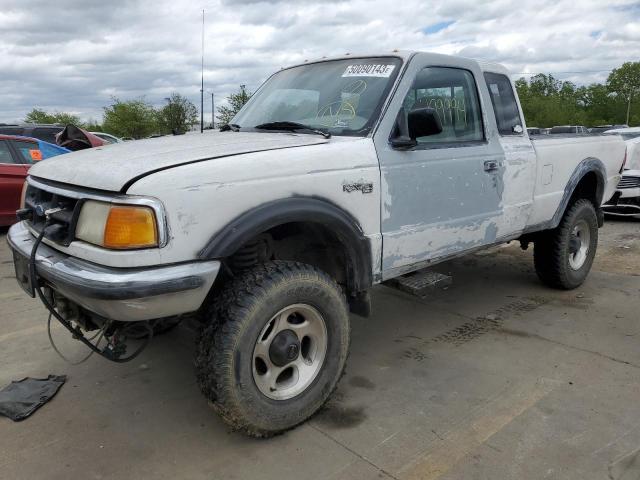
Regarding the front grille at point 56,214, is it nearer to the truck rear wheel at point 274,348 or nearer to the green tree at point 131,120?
the truck rear wheel at point 274,348

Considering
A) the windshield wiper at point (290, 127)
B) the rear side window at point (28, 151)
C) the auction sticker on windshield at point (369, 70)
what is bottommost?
the rear side window at point (28, 151)

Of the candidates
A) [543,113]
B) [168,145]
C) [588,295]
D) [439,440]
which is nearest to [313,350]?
[439,440]

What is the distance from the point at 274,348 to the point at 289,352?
0.27ft

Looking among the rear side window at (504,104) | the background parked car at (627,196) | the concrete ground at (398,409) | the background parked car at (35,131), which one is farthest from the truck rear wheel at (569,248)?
the background parked car at (35,131)

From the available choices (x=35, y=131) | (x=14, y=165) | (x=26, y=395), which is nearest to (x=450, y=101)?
(x=26, y=395)

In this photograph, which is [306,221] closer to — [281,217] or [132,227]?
[281,217]

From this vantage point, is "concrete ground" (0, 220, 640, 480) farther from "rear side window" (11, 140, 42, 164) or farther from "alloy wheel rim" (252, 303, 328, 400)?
"rear side window" (11, 140, 42, 164)

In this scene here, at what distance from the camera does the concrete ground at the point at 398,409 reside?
8.24 ft

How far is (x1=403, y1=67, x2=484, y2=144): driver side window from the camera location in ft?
11.2

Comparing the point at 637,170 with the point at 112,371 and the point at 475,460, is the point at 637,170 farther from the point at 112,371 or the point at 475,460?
the point at 112,371

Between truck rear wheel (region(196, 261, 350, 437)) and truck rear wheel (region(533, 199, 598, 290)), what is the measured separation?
2859mm

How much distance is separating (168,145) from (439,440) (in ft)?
6.82

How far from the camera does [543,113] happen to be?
66188 mm

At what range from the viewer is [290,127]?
10.8 ft
